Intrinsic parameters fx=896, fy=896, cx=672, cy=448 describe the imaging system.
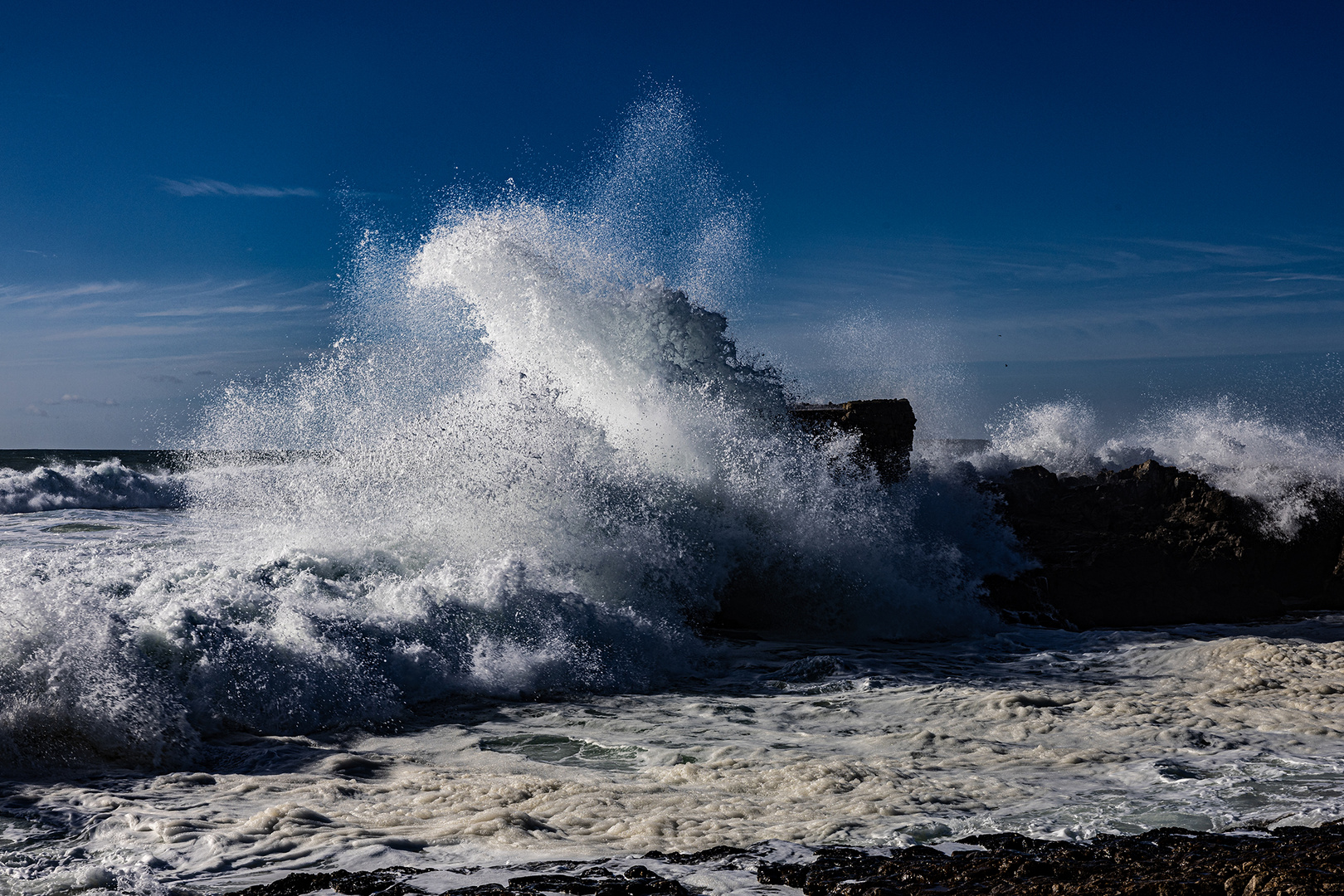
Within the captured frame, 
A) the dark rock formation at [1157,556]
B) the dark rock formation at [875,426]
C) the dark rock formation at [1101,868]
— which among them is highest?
the dark rock formation at [875,426]

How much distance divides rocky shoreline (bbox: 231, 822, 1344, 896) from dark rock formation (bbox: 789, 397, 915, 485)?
246 inches

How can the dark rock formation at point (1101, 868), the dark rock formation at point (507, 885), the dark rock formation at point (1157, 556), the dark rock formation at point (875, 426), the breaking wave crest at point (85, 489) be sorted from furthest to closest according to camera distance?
the breaking wave crest at point (85, 489), the dark rock formation at point (875, 426), the dark rock formation at point (1157, 556), the dark rock formation at point (507, 885), the dark rock formation at point (1101, 868)

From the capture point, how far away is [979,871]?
287 cm

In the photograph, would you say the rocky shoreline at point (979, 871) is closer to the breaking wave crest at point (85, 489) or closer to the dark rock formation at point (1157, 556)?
the dark rock formation at point (1157, 556)

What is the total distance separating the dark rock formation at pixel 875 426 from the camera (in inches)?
366

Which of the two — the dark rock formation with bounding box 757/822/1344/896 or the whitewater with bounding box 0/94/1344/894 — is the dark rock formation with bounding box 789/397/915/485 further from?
the dark rock formation with bounding box 757/822/1344/896

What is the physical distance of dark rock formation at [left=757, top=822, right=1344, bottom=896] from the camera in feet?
8.52

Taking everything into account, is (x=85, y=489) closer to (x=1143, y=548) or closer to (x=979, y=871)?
(x=1143, y=548)

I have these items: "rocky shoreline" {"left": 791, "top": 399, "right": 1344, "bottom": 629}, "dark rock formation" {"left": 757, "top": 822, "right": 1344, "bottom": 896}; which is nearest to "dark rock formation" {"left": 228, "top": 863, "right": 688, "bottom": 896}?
"dark rock formation" {"left": 757, "top": 822, "right": 1344, "bottom": 896}

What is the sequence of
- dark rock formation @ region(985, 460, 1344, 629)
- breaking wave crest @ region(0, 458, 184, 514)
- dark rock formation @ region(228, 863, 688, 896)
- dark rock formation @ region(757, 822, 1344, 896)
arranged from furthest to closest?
breaking wave crest @ region(0, 458, 184, 514)
dark rock formation @ region(985, 460, 1344, 629)
dark rock formation @ region(228, 863, 688, 896)
dark rock formation @ region(757, 822, 1344, 896)

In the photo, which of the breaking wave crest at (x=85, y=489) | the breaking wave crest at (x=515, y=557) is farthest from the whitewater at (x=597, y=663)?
the breaking wave crest at (x=85, y=489)

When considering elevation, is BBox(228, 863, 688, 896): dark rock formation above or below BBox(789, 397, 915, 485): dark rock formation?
below

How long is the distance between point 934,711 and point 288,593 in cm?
A: 419

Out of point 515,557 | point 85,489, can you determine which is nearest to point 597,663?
point 515,557
